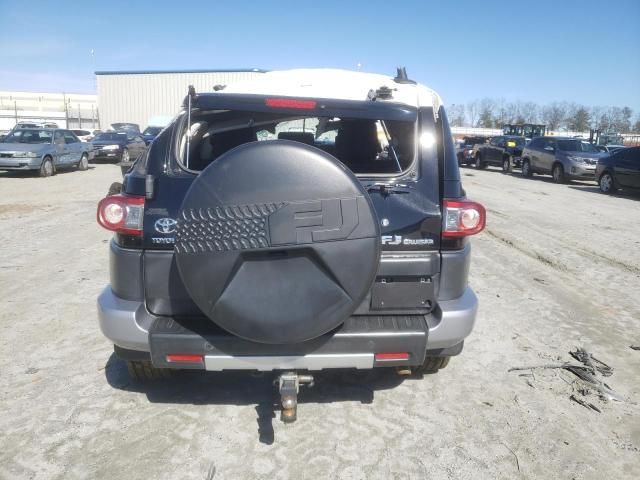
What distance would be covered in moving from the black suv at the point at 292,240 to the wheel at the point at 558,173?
17.8 metres

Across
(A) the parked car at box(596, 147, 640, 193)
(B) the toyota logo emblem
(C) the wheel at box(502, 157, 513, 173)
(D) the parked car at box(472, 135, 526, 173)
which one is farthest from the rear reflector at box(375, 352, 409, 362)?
(C) the wheel at box(502, 157, 513, 173)

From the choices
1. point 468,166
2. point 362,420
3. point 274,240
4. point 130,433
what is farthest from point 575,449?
point 468,166

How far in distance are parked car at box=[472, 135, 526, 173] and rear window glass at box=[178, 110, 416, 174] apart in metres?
21.4

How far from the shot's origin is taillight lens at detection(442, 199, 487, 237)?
8.82ft

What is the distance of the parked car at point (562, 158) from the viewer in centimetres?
1817

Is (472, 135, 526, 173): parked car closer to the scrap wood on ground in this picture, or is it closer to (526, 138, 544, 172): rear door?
(526, 138, 544, 172): rear door

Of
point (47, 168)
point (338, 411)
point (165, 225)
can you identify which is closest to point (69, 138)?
point (47, 168)

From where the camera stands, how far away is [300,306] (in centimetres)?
228

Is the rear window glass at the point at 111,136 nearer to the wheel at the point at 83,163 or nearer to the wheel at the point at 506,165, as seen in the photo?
the wheel at the point at 83,163

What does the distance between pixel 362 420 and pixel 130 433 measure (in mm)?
1304

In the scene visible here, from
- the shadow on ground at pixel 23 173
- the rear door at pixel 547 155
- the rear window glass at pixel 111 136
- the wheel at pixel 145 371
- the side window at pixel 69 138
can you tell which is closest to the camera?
the wheel at pixel 145 371

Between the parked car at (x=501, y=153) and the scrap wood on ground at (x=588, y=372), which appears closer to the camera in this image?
the scrap wood on ground at (x=588, y=372)

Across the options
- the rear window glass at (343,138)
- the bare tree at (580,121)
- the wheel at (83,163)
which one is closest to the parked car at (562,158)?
the rear window glass at (343,138)

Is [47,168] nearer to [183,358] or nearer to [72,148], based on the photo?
[72,148]
